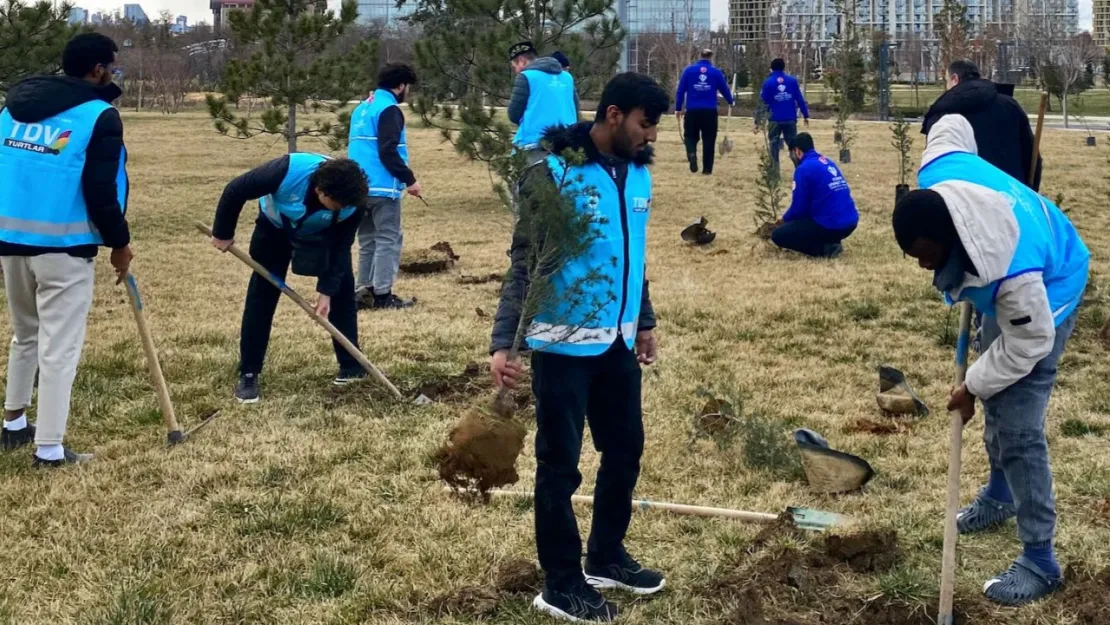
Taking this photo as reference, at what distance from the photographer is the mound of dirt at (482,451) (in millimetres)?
3352

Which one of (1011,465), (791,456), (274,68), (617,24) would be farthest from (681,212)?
(1011,465)

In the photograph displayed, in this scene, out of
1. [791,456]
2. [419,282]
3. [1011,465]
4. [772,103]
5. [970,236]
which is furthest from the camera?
[772,103]

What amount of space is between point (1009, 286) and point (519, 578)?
1733 millimetres

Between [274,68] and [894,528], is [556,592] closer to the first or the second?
[894,528]

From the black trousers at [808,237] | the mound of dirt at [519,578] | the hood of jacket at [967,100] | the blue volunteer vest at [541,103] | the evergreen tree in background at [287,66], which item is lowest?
the mound of dirt at [519,578]

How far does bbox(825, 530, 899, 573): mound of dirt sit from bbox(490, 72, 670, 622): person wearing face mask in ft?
2.79

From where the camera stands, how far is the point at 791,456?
4.69 m

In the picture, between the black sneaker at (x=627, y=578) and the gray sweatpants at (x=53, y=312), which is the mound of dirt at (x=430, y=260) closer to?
the gray sweatpants at (x=53, y=312)

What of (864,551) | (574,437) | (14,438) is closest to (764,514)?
(864,551)

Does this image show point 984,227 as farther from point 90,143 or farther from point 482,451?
point 90,143

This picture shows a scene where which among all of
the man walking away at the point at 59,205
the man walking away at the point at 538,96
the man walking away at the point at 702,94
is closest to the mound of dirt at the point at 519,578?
the man walking away at the point at 59,205

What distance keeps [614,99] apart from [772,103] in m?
11.5

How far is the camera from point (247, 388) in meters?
5.84

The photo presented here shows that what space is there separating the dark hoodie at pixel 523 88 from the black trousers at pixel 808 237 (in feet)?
7.69
